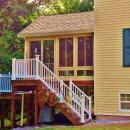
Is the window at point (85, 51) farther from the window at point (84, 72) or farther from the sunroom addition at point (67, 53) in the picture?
the window at point (84, 72)

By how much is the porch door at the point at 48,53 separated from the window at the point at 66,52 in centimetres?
51

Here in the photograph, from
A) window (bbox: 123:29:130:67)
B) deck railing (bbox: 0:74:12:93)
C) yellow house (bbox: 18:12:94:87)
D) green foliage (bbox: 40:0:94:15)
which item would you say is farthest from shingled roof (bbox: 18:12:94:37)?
green foliage (bbox: 40:0:94:15)

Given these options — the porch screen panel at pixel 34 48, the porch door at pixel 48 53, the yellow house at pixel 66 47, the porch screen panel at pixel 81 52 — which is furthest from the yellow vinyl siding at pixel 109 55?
the porch screen panel at pixel 34 48

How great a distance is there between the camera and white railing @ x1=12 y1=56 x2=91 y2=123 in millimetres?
20344

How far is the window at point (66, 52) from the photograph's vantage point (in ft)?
75.2

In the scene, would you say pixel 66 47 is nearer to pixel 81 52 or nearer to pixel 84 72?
pixel 81 52

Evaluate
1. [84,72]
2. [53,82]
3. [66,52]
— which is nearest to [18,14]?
[66,52]

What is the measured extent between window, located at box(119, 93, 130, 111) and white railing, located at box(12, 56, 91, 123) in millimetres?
1564

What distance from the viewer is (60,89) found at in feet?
67.9

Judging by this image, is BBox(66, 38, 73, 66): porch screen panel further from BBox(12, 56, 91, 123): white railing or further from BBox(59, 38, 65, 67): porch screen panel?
BBox(12, 56, 91, 123): white railing

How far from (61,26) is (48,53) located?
1725 mm

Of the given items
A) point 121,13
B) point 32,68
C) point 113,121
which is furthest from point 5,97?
point 121,13

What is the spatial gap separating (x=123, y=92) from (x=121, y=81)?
545mm

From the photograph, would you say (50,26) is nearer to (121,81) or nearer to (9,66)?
(121,81)
